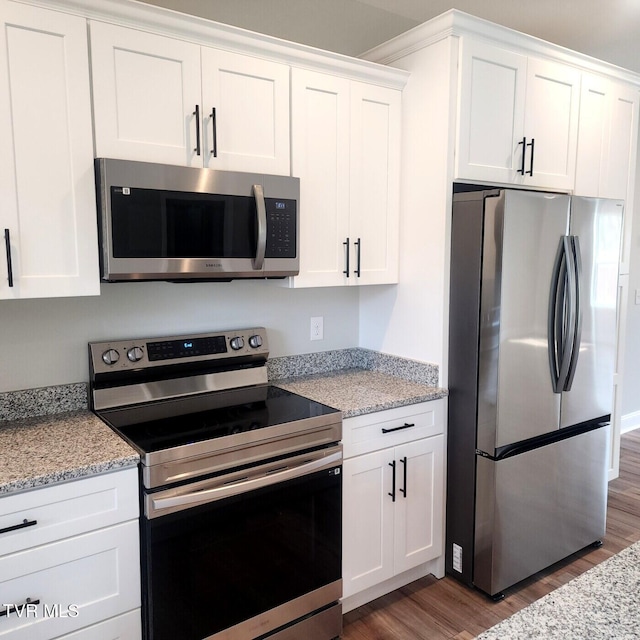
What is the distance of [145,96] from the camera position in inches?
73.5

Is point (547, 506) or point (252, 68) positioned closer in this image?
point (252, 68)

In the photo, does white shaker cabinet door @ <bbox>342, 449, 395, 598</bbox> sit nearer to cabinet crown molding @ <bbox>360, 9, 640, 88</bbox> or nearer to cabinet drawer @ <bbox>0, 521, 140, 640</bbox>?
cabinet drawer @ <bbox>0, 521, 140, 640</bbox>

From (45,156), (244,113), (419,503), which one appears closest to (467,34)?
(244,113)

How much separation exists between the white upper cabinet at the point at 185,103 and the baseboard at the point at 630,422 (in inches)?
152

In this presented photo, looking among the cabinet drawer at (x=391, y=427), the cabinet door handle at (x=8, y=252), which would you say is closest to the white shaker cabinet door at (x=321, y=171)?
the cabinet drawer at (x=391, y=427)

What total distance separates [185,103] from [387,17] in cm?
145

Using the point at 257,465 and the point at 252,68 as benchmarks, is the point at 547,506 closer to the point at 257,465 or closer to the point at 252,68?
the point at 257,465

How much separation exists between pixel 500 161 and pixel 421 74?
20.3 inches

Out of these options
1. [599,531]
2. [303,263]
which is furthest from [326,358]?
[599,531]

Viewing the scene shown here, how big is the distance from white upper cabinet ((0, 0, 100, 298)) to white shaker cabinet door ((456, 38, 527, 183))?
1.47 meters

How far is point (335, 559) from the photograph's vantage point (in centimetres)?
210

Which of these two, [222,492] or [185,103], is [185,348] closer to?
[222,492]

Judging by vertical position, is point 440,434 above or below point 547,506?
above

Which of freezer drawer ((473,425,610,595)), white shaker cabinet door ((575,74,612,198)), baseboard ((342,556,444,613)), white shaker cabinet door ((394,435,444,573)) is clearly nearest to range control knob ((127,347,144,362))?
white shaker cabinet door ((394,435,444,573))
